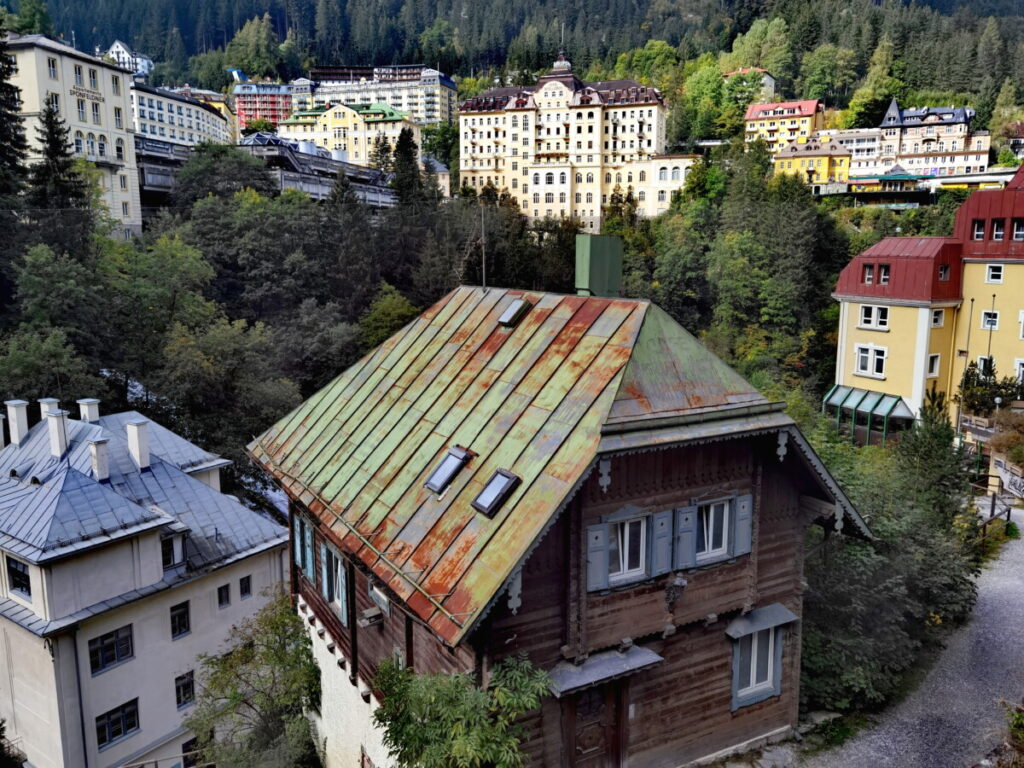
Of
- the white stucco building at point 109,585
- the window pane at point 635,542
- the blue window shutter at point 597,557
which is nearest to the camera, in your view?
the blue window shutter at point 597,557

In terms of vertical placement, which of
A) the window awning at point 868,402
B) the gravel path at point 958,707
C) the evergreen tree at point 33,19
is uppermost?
the evergreen tree at point 33,19

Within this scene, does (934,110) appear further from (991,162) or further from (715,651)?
(715,651)

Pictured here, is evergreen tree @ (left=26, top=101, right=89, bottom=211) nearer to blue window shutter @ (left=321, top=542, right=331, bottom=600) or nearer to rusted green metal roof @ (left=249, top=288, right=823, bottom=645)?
blue window shutter @ (left=321, top=542, right=331, bottom=600)

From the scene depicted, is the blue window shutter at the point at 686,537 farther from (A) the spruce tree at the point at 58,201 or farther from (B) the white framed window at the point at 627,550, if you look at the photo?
(A) the spruce tree at the point at 58,201

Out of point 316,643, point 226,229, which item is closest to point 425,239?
point 226,229

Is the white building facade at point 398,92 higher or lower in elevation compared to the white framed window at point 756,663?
higher

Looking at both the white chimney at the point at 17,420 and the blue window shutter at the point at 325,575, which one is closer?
the blue window shutter at the point at 325,575

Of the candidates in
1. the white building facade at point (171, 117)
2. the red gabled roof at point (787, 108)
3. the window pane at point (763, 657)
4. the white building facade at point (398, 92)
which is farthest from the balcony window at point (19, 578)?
the white building facade at point (398, 92)
